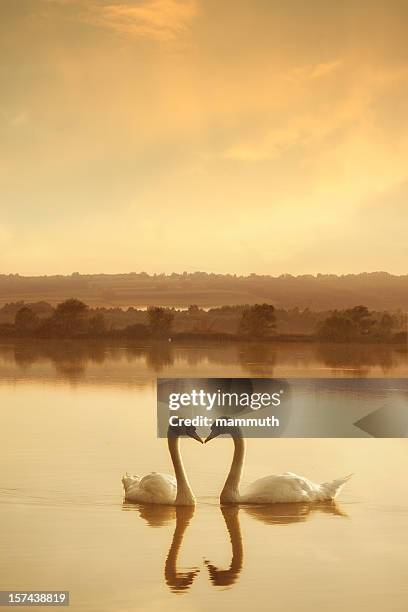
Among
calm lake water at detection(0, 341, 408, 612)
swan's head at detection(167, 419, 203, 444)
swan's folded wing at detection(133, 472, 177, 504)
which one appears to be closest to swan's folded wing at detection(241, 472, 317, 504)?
calm lake water at detection(0, 341, 408, 612)

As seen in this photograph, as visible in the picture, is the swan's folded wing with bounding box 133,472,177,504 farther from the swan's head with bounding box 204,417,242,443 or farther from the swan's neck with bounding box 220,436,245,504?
the swan's head with bounding box 204,417,242,443

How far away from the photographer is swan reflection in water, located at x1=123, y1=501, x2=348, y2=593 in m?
7.55

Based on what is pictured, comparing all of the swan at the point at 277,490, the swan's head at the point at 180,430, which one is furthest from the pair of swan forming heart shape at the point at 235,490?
the swan's head at the point at 180,430

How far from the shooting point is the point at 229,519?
930 cm

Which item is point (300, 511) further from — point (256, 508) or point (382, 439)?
point (382, 439)

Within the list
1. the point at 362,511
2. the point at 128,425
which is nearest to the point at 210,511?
the point at 362,511

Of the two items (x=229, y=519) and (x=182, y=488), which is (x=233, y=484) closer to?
(x=182, y=488)

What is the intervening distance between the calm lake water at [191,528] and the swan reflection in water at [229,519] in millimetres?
16

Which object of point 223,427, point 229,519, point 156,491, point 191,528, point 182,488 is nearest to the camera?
point 191,528

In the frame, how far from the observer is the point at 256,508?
9758mm

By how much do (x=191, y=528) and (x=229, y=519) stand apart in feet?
1.45

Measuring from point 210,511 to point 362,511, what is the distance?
116 centimetres

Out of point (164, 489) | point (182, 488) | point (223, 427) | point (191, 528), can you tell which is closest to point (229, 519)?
point (191, 528)

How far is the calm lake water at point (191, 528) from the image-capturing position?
7070 millimetres
